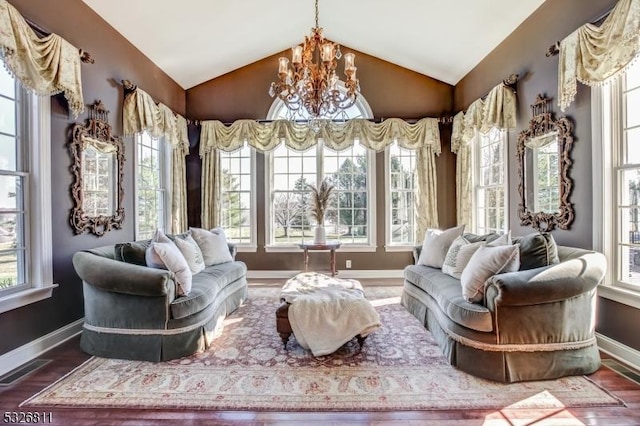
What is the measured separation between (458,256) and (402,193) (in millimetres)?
2583

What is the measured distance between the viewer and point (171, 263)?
2.84m

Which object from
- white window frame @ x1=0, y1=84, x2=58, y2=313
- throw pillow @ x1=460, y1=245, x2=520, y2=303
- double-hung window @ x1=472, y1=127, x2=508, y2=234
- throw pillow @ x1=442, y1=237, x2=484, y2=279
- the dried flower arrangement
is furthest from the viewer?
the dried flower arrangement

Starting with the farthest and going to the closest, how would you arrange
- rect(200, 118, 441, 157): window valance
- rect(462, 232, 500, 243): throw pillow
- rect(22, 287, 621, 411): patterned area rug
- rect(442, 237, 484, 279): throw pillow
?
1. rect(200, 118, 441, 157): window valance
2. rect(462, 232, 500, 243): throw pillow
3. rect(442, 237, 484, 279): throw pillow
4. rect(22, 287, 621, 411): patterned area rug

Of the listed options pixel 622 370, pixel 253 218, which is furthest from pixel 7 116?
pixel 622 370

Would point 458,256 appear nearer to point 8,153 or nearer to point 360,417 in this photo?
point 360,417

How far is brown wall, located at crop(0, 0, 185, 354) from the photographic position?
8.87 feet

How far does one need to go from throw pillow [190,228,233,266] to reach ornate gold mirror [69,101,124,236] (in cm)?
91

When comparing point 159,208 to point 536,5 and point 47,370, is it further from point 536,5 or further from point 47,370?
point 536,5

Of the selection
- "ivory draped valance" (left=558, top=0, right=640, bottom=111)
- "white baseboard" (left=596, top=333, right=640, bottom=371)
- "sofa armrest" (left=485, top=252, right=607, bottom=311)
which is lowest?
"white baseboard" (left=596, top=333, right=640, bottom=371)

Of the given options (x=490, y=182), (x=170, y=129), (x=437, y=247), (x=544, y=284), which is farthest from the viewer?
(x=170, y=129)

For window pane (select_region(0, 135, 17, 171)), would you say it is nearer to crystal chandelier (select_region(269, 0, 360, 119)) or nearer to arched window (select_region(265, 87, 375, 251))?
crystal chandelier (select_region(269, 0, 360, 119))

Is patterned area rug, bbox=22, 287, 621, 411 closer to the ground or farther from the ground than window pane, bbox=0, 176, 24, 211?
closer to the ground

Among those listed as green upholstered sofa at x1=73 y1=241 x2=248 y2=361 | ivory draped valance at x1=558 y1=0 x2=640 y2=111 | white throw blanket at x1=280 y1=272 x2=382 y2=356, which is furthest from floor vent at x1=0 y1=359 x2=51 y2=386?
ivory draped valance at x1=558 y1=0 x2=640 y2=111

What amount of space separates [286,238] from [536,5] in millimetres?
4517
